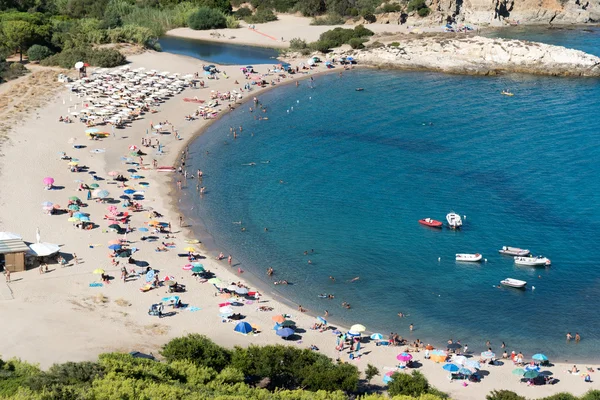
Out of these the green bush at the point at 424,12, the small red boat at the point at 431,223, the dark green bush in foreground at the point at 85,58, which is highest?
the green bush at the point at 424,12

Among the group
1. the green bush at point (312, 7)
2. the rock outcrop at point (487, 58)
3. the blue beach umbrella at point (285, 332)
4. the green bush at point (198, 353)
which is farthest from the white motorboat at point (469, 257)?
the green bush at point (312, 7)

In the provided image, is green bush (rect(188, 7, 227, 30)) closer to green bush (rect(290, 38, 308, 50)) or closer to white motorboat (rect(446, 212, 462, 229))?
green bush (rect(290, 38, 308, 50))

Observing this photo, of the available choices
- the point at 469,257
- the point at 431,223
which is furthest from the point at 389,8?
the point at 469,257

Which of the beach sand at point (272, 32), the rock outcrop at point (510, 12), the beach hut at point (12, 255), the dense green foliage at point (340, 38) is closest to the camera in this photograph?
the beach hut at point (12, 255)

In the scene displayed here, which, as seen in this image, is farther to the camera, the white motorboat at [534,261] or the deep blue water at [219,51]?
the deep blue water at [219,51]

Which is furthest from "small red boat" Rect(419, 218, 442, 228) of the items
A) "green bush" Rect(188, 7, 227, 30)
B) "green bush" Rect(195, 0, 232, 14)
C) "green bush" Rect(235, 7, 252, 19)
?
"green bush" Rect(235, 7, 252, 19)

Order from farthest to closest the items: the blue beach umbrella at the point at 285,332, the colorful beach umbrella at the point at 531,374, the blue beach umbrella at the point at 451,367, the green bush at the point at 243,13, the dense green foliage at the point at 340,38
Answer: the green bush at the point at 243,13 → the dense green foliage at the point at 340,38 → the blue beach umbrella at the point at 285,332 → the blue beach umbrella at the point at 451,367 → the colorful beach umbrella at the point at 531,374

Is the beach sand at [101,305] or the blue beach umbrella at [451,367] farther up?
the beach sand at [101,305]

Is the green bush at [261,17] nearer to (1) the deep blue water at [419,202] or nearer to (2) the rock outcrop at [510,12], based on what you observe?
(2) the rock outcrop at [510,12]
